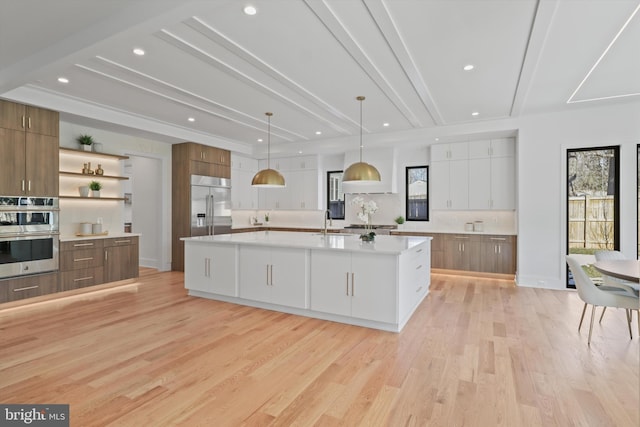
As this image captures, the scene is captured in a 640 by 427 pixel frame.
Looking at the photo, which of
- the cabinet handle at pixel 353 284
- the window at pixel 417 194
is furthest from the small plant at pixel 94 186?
the window at pixel 417 194

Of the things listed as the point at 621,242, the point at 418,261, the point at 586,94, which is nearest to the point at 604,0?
the point at 586,94

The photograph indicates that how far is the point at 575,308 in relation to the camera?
4.29 m

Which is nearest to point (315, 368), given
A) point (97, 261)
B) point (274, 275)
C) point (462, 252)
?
point (274, 275)

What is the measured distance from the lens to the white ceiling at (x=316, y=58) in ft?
8.79

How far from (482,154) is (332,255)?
438 centimetres

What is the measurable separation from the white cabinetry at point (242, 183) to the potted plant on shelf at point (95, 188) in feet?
9.85

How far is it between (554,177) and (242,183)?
6.54m

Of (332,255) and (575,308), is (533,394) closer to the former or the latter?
(332,255)

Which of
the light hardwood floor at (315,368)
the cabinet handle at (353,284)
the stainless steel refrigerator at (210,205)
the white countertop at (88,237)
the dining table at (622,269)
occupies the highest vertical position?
the stainless steel refrigerator at (210,205)

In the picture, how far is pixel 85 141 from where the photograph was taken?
5.36 metres

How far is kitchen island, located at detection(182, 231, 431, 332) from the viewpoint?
3494 mm

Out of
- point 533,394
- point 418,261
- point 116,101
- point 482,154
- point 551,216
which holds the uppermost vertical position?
point 116,101

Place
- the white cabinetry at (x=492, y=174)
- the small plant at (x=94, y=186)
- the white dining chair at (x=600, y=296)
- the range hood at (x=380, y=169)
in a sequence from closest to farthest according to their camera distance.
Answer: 1. the white dining chair at (x=600, y=296)
2. the small plant at (x=94, y=186)
3. the white cabinetry at (x=492, y=174)
4. the range hood at (x=380, y=169)

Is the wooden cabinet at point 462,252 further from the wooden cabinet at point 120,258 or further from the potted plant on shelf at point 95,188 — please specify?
the potted plant on shelf at point 95,188
